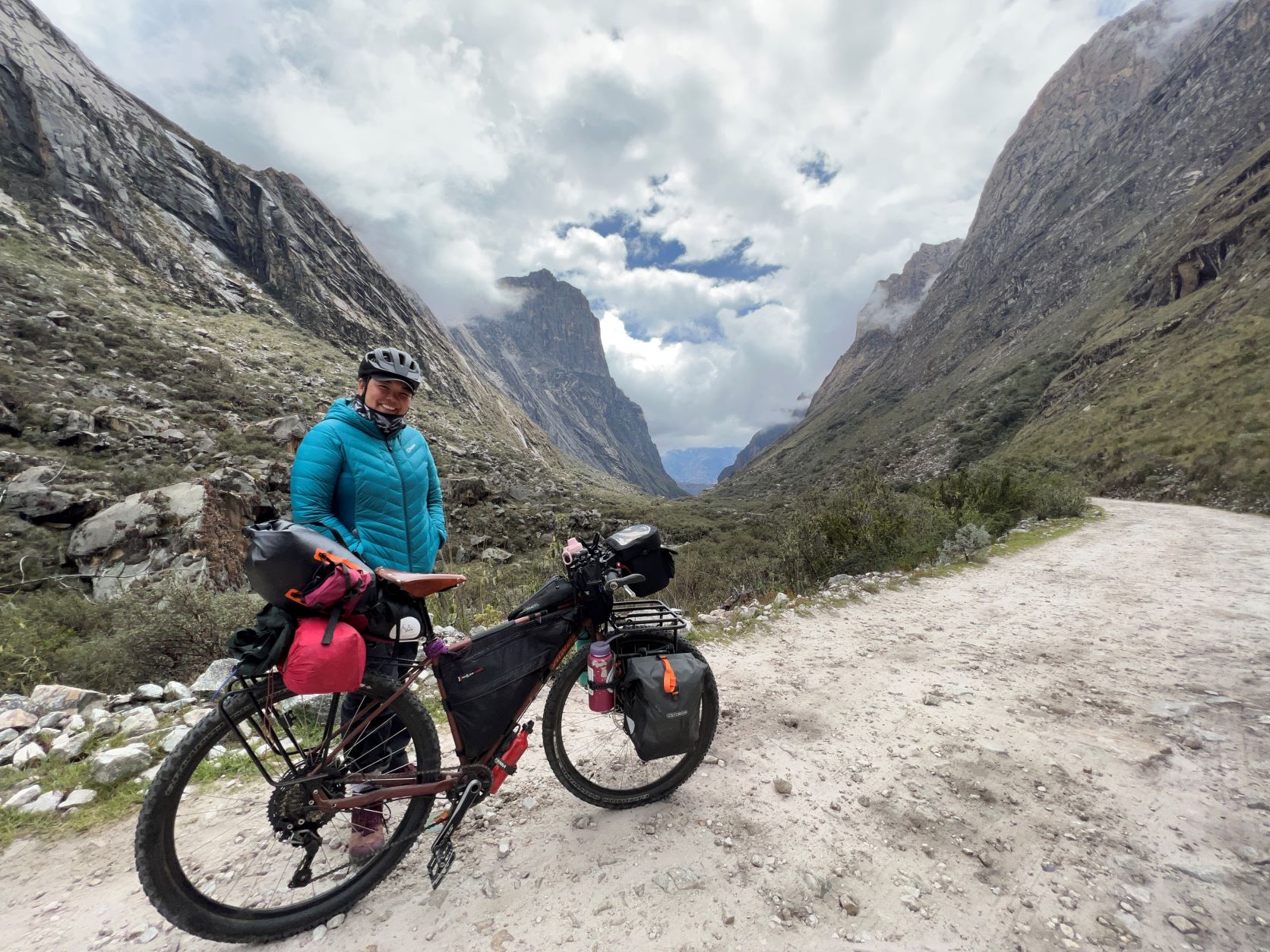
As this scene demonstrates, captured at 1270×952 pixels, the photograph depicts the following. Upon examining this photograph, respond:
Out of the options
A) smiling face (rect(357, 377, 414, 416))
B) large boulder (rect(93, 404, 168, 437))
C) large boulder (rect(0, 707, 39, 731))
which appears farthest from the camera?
large boulder (rect(93, 404, 168, 437))

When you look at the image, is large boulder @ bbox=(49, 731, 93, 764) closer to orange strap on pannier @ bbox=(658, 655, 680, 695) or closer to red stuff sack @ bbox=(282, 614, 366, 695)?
red stuff sack @ bbox=(282, 614, 366, 695)

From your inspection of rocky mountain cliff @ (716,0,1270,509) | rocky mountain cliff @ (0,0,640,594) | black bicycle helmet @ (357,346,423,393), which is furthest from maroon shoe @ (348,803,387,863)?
rocky mountain cliff @ (716,0,1270,509)

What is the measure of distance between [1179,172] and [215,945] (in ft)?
389

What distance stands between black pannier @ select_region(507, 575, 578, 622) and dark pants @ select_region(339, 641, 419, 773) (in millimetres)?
641

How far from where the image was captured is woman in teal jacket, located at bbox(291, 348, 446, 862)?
270 cm

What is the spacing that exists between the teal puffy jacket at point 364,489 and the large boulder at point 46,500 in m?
11.8

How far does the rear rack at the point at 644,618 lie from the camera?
10.3 feet

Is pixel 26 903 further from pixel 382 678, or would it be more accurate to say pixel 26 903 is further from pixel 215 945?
pixel 382 678

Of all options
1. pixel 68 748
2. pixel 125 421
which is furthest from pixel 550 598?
pixel 125 421

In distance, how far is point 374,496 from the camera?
3023 millimetres

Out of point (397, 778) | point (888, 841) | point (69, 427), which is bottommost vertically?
point (888, 841)

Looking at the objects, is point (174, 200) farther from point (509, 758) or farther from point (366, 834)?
point (509, 758)

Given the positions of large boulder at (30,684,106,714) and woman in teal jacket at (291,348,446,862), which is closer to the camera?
woman in teal jacket at (291,348,446,862)

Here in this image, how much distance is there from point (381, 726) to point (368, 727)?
0.07 m
